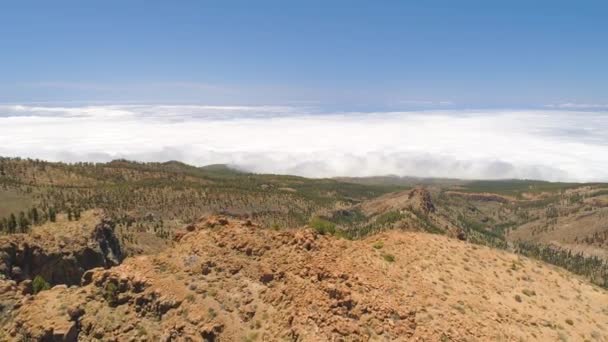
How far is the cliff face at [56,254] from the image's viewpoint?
80.4 metres

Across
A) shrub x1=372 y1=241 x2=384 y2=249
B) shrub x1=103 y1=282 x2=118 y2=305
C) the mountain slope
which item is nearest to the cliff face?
shrub x1=103 y1=282 x2=118 y2=305

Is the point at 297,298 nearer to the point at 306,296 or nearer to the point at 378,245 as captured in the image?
the point at 306,296

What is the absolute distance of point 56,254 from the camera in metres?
88.9

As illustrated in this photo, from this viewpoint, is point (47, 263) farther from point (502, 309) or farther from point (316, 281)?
point (502, 309)

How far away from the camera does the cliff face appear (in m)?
80.4

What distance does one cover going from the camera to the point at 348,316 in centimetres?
2619

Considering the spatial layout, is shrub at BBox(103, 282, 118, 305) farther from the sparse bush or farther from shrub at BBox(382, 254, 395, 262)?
the sparse bush

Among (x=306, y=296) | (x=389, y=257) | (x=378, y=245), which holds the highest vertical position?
(x=378, y=245)

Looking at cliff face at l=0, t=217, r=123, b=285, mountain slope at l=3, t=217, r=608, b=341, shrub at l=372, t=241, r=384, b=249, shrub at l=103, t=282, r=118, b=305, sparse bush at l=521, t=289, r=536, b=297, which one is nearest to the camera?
mountain slope at l=3, t=217, r=608, b=341

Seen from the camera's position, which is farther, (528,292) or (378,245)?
(378,245)

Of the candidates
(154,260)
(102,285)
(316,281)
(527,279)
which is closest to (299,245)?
(316,281)

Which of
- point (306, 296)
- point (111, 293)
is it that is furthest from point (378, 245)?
point (111, 293)

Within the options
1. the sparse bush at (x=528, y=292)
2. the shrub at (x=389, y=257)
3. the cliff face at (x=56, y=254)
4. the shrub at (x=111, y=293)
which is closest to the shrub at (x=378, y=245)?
the shrub at (x=389, y=257)

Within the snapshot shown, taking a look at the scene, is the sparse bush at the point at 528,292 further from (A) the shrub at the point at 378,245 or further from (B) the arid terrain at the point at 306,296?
(A) the shrub at the point at 378,245
